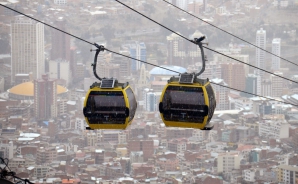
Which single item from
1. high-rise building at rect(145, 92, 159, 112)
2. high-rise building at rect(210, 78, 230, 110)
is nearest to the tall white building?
high-rise building at rect(145, 92, 159, 112)

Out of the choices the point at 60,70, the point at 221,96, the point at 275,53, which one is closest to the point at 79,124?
the point at 60,70

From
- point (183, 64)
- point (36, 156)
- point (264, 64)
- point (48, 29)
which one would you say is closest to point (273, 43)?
point (264, 64)

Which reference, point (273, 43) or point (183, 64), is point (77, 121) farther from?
point (273, 43)

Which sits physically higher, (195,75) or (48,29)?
(48,29)

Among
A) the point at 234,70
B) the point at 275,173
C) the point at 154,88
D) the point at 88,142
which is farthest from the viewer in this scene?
the point at 234,70

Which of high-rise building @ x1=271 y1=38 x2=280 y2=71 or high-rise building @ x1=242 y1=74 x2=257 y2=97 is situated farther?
high-rise building @ x1=271 y1=38 x2=280 y2=71

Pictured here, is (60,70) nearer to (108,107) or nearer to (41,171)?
(41,171)

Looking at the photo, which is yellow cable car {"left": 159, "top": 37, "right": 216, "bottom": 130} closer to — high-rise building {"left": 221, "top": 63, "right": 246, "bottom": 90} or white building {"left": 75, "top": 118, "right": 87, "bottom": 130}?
white building {"left": 75, "top": 118, "right": 87, "bottom": 130}
